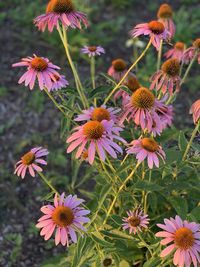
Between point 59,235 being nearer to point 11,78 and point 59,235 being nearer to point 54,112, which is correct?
point 54,112

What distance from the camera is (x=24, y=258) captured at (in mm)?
2596

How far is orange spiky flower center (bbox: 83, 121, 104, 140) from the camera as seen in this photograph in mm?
1520

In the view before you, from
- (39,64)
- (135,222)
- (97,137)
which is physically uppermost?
(39,64)

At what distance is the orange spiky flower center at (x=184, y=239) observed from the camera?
1.40m

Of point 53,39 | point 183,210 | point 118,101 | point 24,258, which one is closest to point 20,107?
point 53,39

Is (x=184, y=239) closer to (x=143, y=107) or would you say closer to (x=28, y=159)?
(x=143, y=107)

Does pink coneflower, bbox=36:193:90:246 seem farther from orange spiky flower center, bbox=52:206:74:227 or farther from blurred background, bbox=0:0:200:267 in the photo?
blurred background, bbox=0:0:200:267

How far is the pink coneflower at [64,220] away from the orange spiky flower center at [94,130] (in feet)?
0.67

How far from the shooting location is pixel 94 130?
152cm

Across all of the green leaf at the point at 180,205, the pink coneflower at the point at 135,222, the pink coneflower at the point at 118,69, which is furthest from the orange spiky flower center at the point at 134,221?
the pink coneflower at the point at 118,69

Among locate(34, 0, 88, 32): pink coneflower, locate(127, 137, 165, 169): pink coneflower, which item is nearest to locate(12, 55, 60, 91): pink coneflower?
locate(34, 0, 88, 32): pink coneflower

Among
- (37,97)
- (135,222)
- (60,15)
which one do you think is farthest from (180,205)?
(37,97)

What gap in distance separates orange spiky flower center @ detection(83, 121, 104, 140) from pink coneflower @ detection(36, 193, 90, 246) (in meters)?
0.20

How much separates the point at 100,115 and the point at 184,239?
1.58ft
